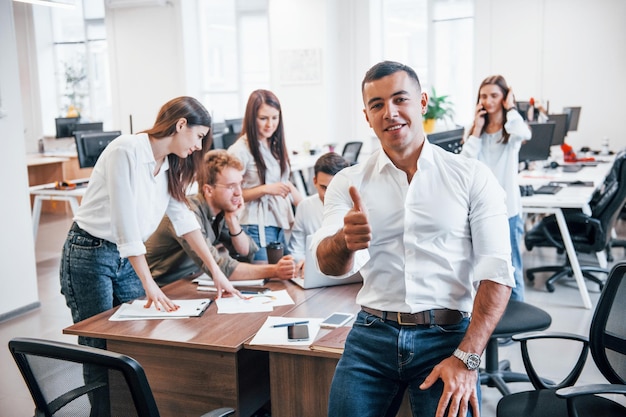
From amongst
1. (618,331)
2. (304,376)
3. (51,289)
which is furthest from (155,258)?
(51,289)

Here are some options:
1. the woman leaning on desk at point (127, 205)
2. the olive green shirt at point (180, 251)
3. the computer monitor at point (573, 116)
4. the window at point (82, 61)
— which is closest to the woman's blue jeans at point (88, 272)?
the woman leaning on desk at point (127, 205)

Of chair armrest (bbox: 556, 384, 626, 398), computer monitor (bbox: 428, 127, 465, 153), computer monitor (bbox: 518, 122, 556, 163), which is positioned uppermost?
computer monitor (bbox: 428, 127, 465, 153)

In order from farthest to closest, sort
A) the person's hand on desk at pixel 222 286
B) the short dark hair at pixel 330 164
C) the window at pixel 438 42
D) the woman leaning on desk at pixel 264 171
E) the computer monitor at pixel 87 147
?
the window at pixel 438 42, the computer monitor at pixel 87 147, the woman leaning on desk at pixel 264 171, the short dark hair at pixel 330 164, the person's hand on desk at pixel 222 286

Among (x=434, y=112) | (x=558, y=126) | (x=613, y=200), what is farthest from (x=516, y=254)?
(x=434, y=112)

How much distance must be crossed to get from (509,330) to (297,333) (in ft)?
3.47

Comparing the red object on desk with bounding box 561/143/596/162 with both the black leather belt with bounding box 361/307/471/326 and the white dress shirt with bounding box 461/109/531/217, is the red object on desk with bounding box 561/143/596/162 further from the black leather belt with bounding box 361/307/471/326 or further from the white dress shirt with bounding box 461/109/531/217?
the black leather belt with bounding box 361/307/471/326

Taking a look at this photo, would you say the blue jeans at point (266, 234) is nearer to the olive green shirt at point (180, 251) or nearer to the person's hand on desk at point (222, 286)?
the olive green shirt at point (180, 251)

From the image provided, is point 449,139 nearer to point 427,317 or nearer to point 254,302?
point 254,302

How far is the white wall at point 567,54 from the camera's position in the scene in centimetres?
841

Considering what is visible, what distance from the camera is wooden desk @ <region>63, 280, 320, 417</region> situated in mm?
2396

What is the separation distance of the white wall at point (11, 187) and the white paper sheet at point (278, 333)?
117 inches

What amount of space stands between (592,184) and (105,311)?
436 cm

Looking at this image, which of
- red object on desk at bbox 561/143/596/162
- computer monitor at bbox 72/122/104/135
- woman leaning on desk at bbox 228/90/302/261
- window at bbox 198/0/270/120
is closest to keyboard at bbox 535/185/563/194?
red object on desk at bbox 561/143/596/162

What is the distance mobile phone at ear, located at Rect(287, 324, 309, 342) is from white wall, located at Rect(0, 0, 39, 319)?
317 cm
